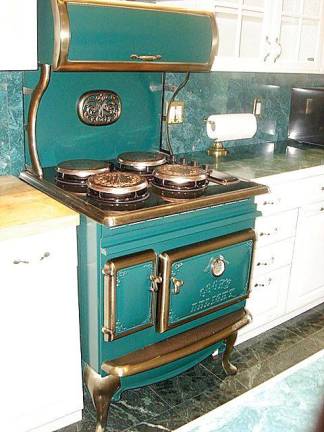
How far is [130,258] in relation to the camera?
1703mm

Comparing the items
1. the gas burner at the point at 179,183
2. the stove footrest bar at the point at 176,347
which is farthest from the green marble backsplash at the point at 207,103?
the stove footrest bar at the point at 176,347

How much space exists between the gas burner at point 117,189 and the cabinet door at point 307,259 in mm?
1021

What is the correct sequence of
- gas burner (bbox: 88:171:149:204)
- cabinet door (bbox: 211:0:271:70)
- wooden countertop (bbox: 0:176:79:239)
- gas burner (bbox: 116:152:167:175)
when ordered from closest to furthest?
1. wooden countertop (bbox: 0:176:79:239)
2. gas burner (bbox: 88:171:149:204)
3. gas burner (bbox: 116:152:167:175)
4. cabinet door (bbox: 211:0:271:70)

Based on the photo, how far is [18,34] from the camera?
5.45ft

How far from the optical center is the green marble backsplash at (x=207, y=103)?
1.96m

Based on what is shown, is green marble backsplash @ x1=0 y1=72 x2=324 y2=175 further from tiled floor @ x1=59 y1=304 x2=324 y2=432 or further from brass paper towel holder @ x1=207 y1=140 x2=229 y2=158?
tiled floor @ x1=59 y1=304 x2=324 y2=432

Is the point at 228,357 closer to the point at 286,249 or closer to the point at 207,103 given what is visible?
the point at 286,249

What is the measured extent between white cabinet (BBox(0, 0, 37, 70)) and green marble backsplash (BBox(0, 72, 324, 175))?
0.26 meters

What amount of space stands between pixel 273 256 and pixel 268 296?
8.4 inches

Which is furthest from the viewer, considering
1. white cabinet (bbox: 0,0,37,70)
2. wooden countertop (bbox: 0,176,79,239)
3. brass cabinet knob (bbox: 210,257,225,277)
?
brass cabinet knob (bbox: 210,257,225,277)

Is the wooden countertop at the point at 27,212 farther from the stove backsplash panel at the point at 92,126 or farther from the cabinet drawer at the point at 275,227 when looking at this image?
the cabinet drawer at the point at 275,227

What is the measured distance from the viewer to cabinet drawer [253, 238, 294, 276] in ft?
7.71

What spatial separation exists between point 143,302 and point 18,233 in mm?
523

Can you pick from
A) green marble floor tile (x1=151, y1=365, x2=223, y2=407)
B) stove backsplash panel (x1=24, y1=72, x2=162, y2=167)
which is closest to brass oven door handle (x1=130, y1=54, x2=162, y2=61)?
stove backsplash panel (x1=24, y1=72, x2=162, y2=167)
